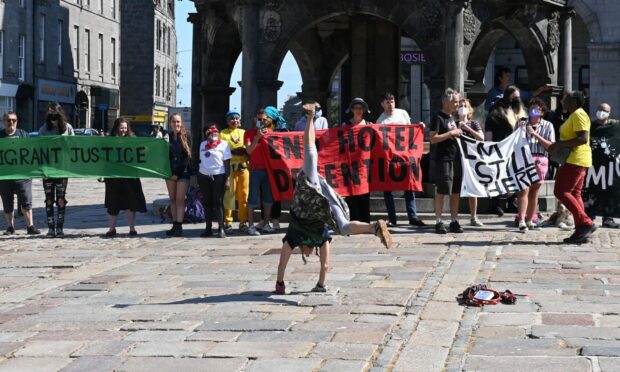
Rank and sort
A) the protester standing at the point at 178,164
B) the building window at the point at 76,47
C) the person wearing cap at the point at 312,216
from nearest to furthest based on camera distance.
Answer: the person wearing cap at the point at 312,216, the protester standing at the point at 178,164, the building window at the point at 76,47

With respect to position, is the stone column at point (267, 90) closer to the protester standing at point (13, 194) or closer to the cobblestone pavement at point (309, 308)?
the protester standing at point (13, 194)

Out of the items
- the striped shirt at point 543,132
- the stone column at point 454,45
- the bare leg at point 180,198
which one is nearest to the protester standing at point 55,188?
the bare leg at point 180,198

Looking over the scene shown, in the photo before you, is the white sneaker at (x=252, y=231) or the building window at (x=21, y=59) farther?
the building window at (x=21, y=59)

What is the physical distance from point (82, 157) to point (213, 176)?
234 centimetres

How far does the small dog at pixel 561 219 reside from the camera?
56.2 ft

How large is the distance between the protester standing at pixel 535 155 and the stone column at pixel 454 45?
1732 millimetres

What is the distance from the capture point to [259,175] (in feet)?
56.2

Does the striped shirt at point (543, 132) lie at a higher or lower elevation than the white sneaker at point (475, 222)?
higher

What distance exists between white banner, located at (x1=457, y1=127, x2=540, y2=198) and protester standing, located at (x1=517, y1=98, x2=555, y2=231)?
8 cm

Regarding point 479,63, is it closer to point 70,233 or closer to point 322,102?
point 322,102

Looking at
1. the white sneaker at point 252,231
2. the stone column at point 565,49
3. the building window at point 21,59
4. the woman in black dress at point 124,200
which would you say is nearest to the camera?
the white sneaker at point 252,231

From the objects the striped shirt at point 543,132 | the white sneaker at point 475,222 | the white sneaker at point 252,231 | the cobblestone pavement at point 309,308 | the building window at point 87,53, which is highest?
the building window at point 87,53

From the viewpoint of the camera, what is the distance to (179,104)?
104m

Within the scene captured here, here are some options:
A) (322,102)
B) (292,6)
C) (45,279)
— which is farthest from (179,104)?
(45,279)
